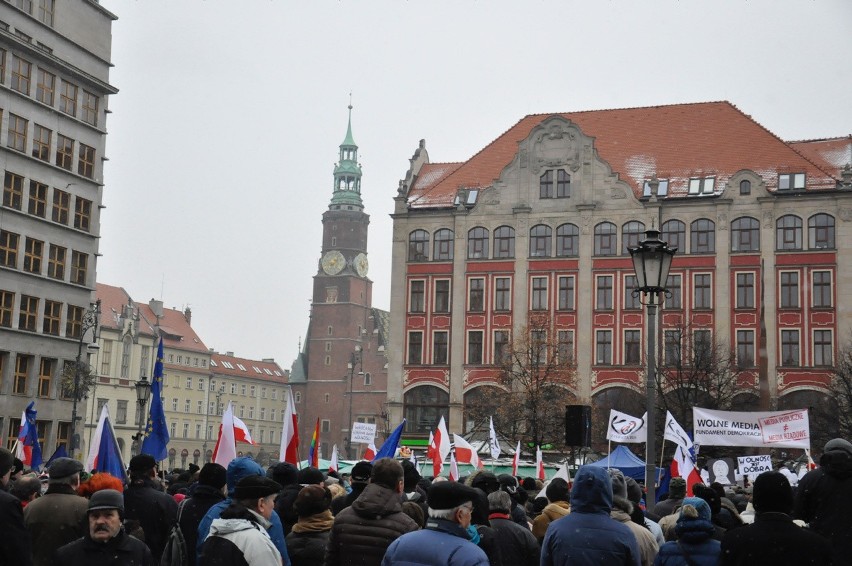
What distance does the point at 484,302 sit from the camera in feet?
217

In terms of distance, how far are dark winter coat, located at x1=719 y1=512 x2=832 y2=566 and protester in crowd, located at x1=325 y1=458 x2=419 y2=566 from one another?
6.84 ft

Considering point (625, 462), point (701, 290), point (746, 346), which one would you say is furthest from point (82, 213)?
point (746, 346)

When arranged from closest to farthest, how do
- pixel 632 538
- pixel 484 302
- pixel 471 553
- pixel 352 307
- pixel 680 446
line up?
1. pixel 471 553
2. pixel 632 538
3. pixel 680 446
4. pixel 484 302
5. pixel 352 307

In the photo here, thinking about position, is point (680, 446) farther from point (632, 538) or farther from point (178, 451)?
point (178, 451)

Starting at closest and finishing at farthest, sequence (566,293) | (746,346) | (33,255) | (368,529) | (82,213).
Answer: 1. (368,529)
2. (33,255)
3. (82,213)
4. (746,346)
5. (566,293)

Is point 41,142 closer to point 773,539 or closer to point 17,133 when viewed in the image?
point 17,133

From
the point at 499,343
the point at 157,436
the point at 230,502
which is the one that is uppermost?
the point at 499,343

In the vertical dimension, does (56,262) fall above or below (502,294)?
below

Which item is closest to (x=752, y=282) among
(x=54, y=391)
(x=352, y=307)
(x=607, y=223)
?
(x=607, y=223)

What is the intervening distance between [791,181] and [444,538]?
58.7m

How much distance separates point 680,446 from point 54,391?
3344cm

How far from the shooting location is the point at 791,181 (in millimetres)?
61844

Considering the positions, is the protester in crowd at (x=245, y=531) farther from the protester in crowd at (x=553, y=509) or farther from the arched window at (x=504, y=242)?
the arched window at (x=504, y=242)

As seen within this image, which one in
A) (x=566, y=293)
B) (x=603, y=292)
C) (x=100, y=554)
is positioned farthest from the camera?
(x=566, y=293)
